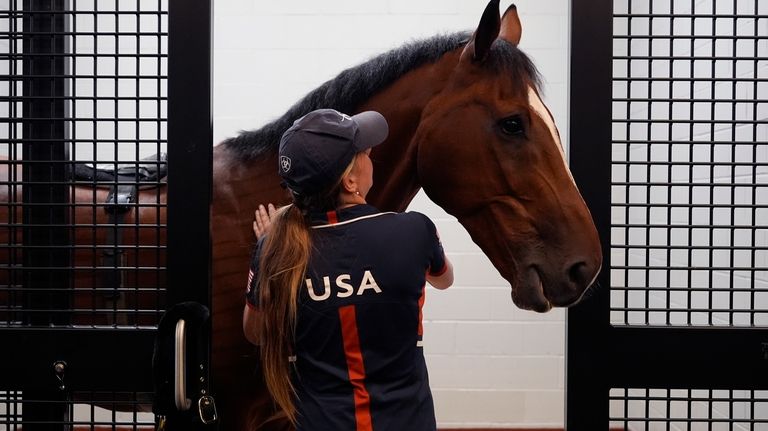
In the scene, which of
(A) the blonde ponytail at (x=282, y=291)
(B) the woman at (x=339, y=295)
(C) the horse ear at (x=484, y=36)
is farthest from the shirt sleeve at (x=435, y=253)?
(C) the horse ear at (x=484, y=36)

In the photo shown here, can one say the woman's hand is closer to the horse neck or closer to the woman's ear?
the horse neck

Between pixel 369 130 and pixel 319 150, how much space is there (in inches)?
4.7

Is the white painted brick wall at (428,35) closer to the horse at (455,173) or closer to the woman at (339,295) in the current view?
the horse at (455,173)

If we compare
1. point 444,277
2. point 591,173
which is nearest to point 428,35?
point 591,173

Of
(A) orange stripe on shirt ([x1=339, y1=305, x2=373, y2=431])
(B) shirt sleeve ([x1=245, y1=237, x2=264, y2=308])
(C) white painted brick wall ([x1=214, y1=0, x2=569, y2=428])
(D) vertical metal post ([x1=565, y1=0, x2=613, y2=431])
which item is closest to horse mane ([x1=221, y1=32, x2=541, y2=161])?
(D) vertical metal post ([x1=565, y1=0, x2=613, y2=431])

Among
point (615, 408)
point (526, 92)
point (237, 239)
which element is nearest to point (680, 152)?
point (615, 408)

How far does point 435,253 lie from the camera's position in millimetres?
1219

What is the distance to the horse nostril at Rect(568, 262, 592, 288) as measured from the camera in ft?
4.39

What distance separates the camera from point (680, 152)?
3.13 meters

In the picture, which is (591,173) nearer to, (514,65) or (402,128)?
(514,65)

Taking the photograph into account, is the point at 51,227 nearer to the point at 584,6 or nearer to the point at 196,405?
the point at 196,405

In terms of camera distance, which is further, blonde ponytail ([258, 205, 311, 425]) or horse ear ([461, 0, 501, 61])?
horse ear ([461, 0, 501, 61])

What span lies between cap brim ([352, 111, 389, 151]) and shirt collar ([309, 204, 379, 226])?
0.11 meters

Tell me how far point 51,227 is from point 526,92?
106 cm
